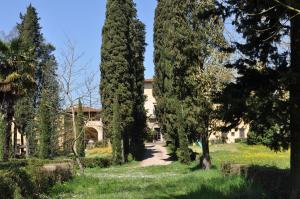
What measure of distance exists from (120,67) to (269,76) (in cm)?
3742

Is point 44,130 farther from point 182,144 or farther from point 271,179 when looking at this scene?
point 271,179

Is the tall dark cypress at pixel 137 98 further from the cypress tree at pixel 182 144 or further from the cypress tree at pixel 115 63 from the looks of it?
the cypress tree at pixel 182 144

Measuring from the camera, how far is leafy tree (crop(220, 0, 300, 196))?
37.1 feet

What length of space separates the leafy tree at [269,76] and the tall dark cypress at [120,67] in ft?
120

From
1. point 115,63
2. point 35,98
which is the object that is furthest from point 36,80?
point 115,63

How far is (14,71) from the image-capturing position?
36969mm

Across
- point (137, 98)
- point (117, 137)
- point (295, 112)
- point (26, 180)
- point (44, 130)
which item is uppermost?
point (137, 98)

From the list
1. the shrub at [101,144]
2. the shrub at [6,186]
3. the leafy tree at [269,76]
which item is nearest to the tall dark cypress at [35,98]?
the shrub at [101,144]

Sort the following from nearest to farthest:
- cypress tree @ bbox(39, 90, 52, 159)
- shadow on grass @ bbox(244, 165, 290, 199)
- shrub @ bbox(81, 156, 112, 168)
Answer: shadow on grass @ bbox(244, 165, 290, 199) → shrub @ bbox(81, 156, 112, 168) → cypress tree @ bbox(39, 90, 52, 159)

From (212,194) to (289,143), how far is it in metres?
4.49

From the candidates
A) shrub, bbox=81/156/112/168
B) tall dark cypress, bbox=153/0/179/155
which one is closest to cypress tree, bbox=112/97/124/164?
shrub, bbox=81/156/112/168

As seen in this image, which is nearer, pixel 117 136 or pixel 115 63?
pixel 117 136

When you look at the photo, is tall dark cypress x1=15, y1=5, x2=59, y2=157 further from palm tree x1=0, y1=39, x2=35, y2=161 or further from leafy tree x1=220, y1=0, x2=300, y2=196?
leafy tree x1=220, y1=0, x2=300, y2=196

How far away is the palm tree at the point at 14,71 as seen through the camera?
35.5 m
